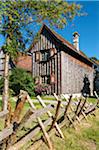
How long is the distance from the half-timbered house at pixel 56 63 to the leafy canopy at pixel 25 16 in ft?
42.4

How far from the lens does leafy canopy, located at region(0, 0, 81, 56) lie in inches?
461

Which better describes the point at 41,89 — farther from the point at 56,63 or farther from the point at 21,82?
the point at 56,63

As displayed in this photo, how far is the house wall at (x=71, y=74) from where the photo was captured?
25.7 m

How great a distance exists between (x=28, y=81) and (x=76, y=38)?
10.3m

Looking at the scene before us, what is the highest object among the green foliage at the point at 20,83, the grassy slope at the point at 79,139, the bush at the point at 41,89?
the green foliage at the point at 20,83

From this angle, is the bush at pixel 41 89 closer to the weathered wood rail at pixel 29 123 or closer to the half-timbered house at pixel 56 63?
the half-timbered house at pixel 56 63

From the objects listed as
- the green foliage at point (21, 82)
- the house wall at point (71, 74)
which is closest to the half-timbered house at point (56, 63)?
the house wall at point (71, 74)

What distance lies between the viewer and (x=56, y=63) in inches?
1016

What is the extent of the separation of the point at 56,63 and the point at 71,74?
267 centimetres

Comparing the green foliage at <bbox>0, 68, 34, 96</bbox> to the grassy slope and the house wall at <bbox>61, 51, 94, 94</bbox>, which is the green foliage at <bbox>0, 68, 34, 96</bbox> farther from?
the grassy slope

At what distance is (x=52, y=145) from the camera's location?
6789 millimetres

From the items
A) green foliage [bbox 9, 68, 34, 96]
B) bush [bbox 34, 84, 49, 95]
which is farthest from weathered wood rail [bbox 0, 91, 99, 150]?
bush [bbox 34, 84, 49, 95]

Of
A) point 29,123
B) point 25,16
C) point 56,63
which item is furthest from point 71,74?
point 29,123

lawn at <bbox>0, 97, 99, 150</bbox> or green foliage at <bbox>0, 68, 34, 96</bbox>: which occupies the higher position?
green foliage at <bbox>0, 68, 34, 96</bbox>
